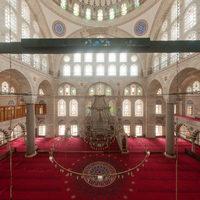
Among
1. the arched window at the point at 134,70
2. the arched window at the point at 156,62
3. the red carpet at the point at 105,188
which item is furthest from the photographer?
the arched window at the point at 134,70

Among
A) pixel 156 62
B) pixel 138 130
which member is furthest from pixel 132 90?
pixel 138 130

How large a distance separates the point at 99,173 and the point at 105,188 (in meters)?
1.44

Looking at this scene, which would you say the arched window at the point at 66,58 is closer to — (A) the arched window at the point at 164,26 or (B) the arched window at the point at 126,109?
(B) the arched window at the point at 126,109

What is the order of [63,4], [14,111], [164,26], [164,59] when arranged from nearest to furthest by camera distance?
[14,111] < [164,59] < [164,26] < [63,4]

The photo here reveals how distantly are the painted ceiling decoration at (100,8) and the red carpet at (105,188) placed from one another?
13.9m

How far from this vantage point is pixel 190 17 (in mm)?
12078

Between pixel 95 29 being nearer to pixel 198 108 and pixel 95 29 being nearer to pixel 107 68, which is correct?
pixel 107 68

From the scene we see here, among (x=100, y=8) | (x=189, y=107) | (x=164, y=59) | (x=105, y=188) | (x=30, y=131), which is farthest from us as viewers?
(x=100, y=8)

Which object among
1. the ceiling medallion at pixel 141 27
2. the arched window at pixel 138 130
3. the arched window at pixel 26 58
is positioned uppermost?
the ceiling medallion at pixel 141 27

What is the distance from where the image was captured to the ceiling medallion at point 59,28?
56.6 feet

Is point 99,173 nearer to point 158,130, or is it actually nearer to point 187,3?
point 158,130

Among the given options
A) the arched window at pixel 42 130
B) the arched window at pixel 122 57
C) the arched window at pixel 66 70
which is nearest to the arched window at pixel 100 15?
the arched window at pixel 122 57

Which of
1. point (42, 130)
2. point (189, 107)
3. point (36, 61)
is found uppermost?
point (36, 61)

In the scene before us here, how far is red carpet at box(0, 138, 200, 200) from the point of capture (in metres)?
8.30
